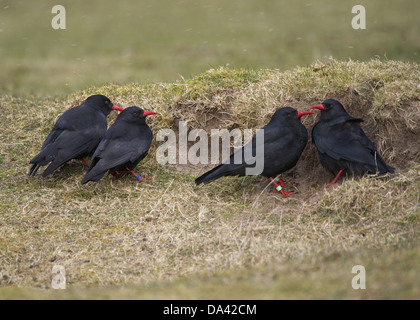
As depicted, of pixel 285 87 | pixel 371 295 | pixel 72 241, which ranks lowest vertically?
pixel 72 241

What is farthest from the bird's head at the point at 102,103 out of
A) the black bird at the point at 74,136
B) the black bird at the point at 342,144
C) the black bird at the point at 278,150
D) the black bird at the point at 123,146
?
the black bird at the point at 342,144

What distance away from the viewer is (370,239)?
212 inches

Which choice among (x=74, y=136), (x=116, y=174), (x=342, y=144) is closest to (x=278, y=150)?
(x=342, y=144)

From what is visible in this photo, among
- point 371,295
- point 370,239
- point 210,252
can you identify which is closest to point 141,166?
point 210,252

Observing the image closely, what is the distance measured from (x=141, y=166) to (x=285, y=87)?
227cm

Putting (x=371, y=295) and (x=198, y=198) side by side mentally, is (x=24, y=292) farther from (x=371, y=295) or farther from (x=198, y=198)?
(x=371, y=295)

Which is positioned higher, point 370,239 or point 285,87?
point 285,87

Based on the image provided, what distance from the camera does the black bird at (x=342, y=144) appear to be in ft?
21.1

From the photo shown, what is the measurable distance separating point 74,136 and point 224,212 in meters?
2.33

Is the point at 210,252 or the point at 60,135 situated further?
the point at 60,135

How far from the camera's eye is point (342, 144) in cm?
659

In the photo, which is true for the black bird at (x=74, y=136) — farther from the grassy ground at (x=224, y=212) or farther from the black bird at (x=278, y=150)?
the black bird at (x=278, y=150)

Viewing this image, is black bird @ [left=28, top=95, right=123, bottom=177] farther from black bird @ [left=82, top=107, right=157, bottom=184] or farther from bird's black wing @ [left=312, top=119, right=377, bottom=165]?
bird's black wing @ [left=312, top=119, right=377, bottom=165]

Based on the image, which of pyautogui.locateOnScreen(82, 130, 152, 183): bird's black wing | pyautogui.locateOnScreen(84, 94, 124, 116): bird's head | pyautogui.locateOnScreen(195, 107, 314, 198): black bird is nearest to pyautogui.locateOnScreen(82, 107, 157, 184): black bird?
pyautogui.locateOnScreen(82, 130, 152, 183): bird's black wing
